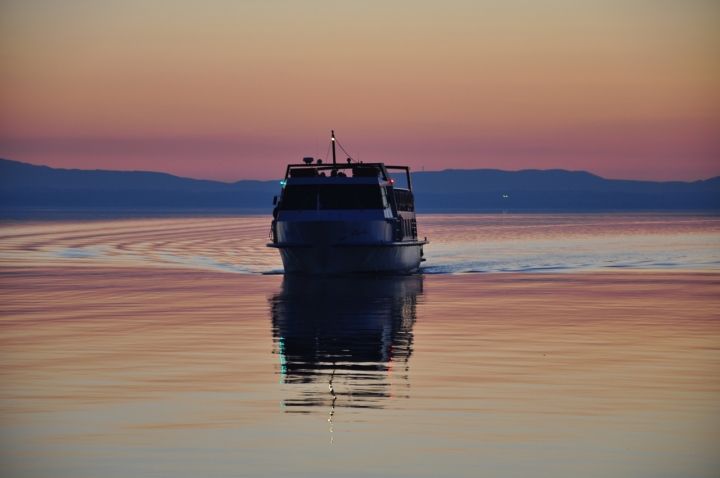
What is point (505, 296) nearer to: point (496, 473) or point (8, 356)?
point (8, 356)

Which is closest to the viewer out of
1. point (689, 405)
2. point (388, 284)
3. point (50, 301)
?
point (689, 405)

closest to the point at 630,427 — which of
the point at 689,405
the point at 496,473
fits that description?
the point at 689,405

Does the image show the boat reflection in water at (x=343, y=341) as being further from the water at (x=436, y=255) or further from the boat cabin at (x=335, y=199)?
the water at (x=436, y=255)

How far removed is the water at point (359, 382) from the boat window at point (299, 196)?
6.02 m

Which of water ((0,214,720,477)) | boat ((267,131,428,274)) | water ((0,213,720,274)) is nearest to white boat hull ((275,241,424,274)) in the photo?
boat ((267,131,428,274))

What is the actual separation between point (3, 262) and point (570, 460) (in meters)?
44.3

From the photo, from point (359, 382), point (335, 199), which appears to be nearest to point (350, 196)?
point (335, 199)

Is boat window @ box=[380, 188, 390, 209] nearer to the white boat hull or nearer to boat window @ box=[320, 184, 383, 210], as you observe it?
boat window @ box=[320, 184, 383, 210]

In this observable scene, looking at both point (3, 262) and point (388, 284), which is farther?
point (3, 262)


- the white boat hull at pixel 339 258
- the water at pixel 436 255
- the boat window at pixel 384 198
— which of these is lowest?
the water at pixel 436 255

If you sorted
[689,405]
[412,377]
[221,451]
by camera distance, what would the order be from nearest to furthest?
[221,451] < [689,405] < [412,377]

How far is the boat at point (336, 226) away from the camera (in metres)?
40.0

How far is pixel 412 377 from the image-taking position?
54.1 feet

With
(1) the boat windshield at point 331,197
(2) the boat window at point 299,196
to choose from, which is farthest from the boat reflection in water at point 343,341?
(2) the boat window at point 299,196
